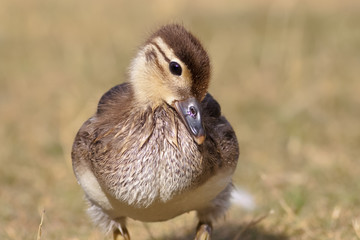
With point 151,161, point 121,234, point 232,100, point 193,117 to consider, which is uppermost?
point 193,117

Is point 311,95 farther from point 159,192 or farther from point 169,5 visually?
point 159,192

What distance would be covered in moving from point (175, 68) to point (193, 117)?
32cm

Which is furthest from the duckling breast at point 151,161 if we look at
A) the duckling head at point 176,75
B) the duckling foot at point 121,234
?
the duckling foot at point 121,234

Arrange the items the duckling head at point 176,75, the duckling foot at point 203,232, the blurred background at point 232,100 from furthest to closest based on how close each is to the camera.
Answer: the blurred background at point 232,100
the duckling foot at point 203,232
the duckling head at point 176,75

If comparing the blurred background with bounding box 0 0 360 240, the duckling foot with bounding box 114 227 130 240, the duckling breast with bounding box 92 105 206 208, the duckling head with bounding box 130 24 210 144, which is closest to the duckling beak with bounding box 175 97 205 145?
the duckling head with bounding box 130 24 210 144

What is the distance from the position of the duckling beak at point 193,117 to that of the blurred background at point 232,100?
2.87 ft

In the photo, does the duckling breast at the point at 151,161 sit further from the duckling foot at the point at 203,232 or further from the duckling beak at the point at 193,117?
the duckling foot at the point at 203,232

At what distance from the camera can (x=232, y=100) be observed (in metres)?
9.17

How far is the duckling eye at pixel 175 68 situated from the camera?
149 inches

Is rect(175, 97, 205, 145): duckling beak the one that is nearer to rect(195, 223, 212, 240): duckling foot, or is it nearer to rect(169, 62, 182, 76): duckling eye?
rect(169, 62, 182, 76): duckling eye

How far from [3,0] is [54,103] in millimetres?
4048

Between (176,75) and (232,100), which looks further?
(232,100)

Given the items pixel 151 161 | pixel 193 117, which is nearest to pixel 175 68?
pixel 193 117

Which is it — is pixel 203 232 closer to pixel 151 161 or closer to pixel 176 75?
pixel 151 161
